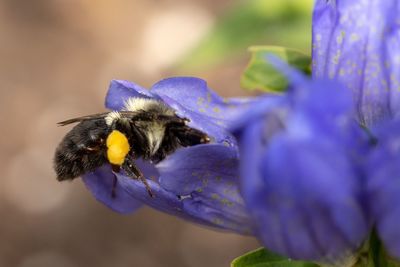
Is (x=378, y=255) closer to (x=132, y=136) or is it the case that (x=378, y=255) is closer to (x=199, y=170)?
(x=199, y=170)

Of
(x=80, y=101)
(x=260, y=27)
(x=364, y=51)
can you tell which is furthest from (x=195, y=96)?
(x=80, y=101)

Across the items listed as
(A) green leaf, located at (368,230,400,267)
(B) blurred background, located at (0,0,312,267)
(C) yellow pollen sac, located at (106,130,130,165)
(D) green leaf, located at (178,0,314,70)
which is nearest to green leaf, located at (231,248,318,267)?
(A) green leaf, located at (368,230,400,267)

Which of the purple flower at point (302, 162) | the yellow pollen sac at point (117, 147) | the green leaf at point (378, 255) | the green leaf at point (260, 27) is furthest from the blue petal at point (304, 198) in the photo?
the green leaf at point (260, 27)

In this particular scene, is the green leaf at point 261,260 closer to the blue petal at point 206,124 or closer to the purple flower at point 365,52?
the blue petal at point 206,124

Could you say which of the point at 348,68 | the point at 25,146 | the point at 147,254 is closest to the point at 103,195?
the point at 348,68

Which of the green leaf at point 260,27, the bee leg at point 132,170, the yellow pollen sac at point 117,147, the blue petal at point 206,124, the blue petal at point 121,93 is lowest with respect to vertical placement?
the green leaf at point 260,27

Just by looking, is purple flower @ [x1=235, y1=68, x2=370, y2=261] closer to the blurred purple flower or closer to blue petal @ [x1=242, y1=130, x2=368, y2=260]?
blue petal @ [x1=242, y1=130, x2=368, y2=260]
